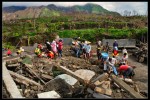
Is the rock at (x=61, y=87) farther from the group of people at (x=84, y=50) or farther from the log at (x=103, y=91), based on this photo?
the group of people at (x=84, y=50)

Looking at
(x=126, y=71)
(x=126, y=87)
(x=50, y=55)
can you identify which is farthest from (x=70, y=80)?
(x=50, y=55)

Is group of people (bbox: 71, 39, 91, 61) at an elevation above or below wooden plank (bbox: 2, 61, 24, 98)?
above

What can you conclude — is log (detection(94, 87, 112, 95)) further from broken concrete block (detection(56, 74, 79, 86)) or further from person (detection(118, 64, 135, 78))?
person (detection(118, 64, 135, 78))

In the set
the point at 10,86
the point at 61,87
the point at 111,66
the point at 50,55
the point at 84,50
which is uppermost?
the point at 84,50

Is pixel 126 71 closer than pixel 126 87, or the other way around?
pixel 126 87

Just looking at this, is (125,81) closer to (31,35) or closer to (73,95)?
(73,95)

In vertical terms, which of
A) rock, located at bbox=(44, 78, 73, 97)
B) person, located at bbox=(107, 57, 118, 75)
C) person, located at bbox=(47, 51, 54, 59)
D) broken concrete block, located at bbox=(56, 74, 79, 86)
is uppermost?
person, located at bbox=(47, 51, 54, 59)

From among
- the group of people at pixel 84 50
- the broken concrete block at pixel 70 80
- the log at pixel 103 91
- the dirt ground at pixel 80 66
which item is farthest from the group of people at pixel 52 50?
the log at pixel 103 91

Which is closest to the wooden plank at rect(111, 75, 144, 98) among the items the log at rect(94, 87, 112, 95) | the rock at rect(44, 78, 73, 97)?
the log at rect(94, 87, 112, 95)

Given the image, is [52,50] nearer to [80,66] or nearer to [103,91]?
[80,66]

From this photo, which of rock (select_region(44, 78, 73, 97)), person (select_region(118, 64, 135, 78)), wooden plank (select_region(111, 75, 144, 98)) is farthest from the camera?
person (select_region(118, 64, 135, 78))

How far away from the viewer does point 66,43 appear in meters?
27.0

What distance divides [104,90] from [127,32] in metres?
21.4

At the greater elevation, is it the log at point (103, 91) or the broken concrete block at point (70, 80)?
the broken concrete block at point (70, 80)
